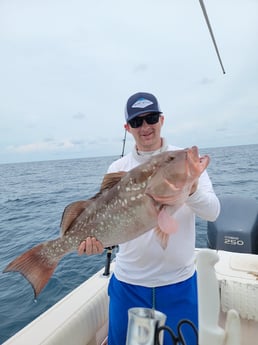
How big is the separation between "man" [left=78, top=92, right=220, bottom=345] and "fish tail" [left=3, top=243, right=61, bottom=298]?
1.08 ft

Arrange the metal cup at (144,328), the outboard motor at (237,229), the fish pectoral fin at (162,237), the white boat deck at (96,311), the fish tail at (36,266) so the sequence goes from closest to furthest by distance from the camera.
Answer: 1. the metal cup at (144,328)
2. the fish pectoral fin at (162,237)
3. the fish tail at (36,266)
4. the white boat deck at (96,311)
5. the outboard motor at (237,229)

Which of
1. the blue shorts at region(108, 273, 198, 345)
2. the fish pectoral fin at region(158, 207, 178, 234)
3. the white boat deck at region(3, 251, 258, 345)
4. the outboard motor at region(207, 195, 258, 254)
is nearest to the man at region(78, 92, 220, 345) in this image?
the blue shorts at region(108, 273, 198, 345)

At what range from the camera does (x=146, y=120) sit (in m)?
2.38

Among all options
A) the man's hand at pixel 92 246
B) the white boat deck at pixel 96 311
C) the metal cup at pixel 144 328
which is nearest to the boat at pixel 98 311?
the white boat deck at pixel 96 311

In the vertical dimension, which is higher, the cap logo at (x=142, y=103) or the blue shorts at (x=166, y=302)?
the cap logo at (x=142, y=103)

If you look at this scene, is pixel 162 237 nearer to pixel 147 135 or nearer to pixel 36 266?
pixel 147 135

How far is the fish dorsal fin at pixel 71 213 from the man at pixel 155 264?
233 mm

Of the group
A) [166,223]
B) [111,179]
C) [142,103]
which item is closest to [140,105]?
[142,103]

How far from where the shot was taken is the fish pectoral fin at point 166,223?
6.23 feet

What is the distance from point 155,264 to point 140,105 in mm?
1253

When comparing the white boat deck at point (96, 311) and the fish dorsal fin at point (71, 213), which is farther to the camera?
the white boat deck at point (96, 311)

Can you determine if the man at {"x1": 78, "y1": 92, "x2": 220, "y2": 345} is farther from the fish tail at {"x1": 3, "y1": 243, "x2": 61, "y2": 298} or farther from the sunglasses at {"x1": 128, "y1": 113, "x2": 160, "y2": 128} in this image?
the fish tail at {"x1": 3, "y1": 243, "x2": 61, "y2": 298}

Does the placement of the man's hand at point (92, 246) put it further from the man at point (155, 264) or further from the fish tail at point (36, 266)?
the fish tail at point (36, 266)

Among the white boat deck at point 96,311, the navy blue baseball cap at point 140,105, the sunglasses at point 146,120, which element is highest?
the navy blue baseball cap at point 140,105
